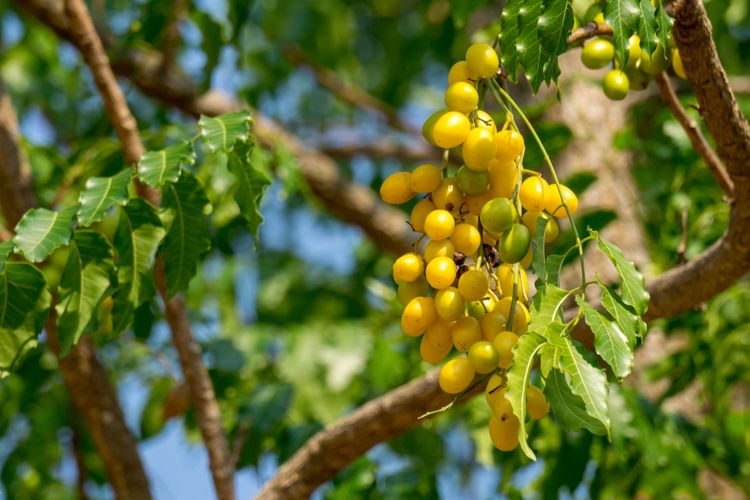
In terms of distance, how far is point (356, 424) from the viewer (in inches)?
76.7

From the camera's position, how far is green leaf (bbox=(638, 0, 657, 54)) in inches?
51.0

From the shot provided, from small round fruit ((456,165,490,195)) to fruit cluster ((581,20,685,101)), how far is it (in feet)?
0.97

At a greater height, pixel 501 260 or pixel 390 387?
pixel 501 260

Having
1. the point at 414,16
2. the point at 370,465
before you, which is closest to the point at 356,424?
the point at 370,465

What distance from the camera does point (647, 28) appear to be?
1.30m

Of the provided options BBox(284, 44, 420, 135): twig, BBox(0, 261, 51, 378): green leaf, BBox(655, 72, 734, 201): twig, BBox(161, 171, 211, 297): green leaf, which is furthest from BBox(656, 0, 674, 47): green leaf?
BBox(284, 44, 420, 135): twig

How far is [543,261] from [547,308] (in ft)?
0.27

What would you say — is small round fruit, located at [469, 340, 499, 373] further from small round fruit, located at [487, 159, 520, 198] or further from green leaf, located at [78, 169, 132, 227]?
green leaf, located at [78, 169, 132, 227]

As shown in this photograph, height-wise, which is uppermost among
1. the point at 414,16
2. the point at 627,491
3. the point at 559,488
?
the point at 414,16

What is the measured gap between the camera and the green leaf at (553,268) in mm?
1290

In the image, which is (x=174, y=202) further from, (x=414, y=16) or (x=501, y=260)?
(x=414, y=16)

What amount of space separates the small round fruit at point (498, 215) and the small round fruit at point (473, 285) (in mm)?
62

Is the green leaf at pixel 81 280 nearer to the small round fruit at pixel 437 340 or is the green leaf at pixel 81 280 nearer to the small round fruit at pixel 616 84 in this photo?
the small round fruit at pixel 437 340

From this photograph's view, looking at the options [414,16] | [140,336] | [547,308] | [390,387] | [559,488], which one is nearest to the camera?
[547,308]
